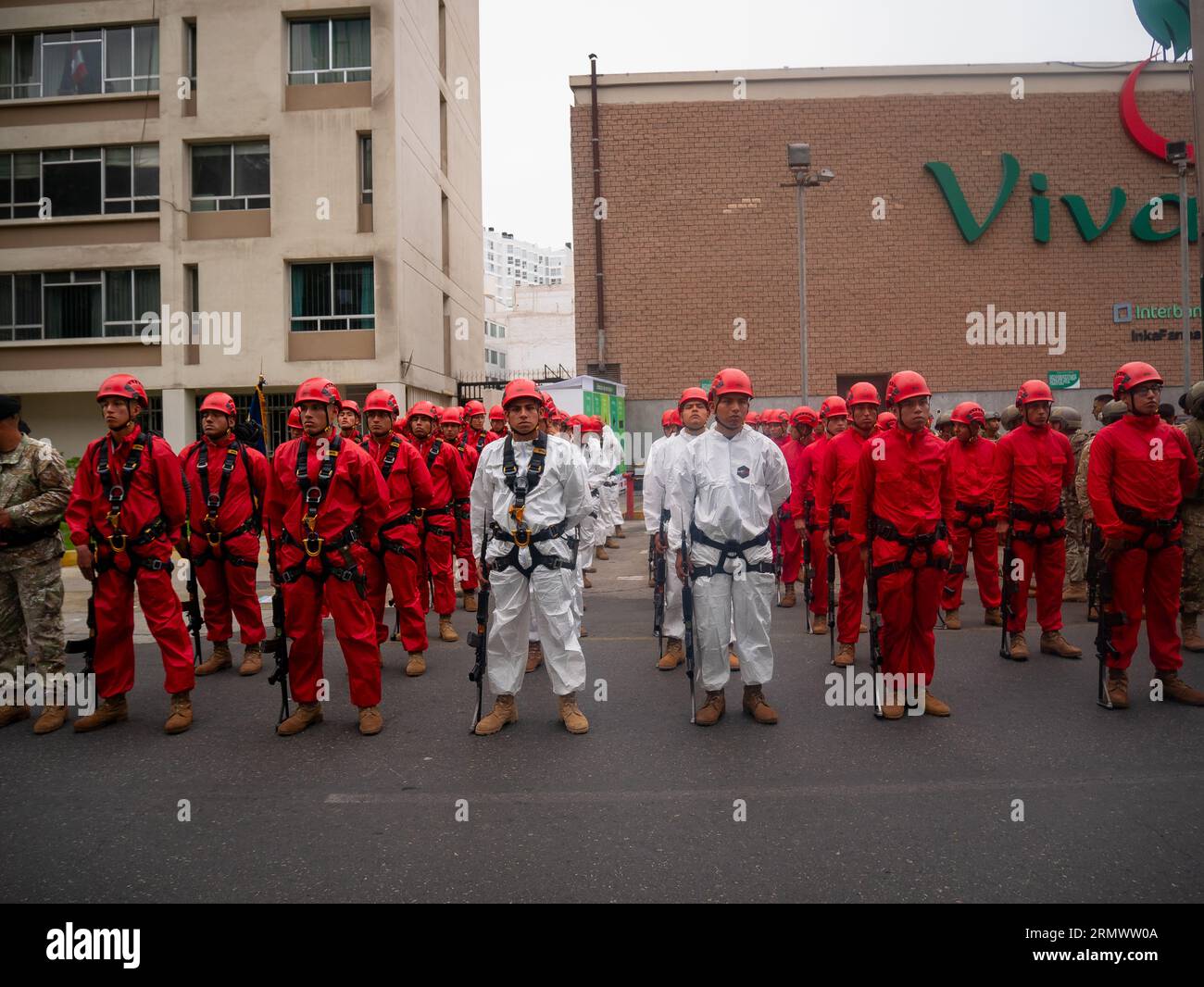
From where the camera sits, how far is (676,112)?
79.7ft

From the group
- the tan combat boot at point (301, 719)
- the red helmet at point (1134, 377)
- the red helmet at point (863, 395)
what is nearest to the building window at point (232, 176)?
the red helmet at point (863, 395)

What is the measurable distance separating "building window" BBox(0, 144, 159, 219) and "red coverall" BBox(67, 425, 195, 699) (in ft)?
70.4

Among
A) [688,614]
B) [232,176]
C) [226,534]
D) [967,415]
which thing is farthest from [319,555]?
[232,176]

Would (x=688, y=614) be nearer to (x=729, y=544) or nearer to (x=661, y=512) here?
(x=729, y=544)

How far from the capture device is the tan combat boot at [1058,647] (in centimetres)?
740

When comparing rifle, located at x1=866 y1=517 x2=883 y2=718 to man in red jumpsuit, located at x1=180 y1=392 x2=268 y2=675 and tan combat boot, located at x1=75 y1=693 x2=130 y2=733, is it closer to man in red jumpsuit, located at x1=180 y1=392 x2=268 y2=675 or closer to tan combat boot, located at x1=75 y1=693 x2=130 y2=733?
man in red jumpsuit, located at x1=180 y1=392 x2=268 y2=675

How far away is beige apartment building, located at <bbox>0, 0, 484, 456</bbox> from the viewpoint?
76.1 feet

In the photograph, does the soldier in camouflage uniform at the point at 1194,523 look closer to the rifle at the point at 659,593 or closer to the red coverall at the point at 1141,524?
the red coverall at the point at 1141,524

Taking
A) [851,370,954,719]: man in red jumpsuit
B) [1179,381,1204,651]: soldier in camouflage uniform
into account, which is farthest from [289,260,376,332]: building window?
[1179,381,1204,651]: soldier in camouflage uniform

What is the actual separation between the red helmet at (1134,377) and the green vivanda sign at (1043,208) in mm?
20031

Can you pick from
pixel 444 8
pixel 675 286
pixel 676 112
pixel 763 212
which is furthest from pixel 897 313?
pixel 444 8

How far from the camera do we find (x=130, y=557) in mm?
5820

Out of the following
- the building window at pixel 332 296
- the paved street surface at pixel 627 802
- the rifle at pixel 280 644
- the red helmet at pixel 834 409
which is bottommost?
the paved street surface at pixel 627 802
